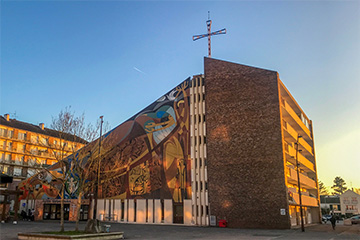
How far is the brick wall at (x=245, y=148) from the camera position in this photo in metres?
32.1

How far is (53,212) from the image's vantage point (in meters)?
43.2

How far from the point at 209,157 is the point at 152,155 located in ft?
24.3

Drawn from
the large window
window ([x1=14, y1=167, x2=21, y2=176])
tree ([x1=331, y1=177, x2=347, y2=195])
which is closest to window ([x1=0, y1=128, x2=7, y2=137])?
window ([x1=14, y1=167, x2=21, y2=176])

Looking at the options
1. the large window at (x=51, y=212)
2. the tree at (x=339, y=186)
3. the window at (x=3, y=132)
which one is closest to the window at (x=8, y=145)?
the window at (x=3, y=132)

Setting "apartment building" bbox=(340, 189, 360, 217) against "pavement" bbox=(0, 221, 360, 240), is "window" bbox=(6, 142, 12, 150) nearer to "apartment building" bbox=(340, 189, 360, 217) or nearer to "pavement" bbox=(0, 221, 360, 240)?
"pavement" bbox=(0, 221, 360, 240)

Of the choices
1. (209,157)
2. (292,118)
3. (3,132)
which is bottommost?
(209,157)

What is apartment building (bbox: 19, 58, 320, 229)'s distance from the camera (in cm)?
3278

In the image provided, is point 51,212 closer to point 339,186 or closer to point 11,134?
point 11,134

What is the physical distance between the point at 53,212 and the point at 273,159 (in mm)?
29275

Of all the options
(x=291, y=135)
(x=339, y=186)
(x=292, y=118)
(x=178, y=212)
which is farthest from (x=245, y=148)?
(x=339, y=186)

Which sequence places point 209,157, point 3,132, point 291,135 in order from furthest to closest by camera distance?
1. point 3,132
2. point 291,135
3. point 209,157

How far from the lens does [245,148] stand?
3419cm

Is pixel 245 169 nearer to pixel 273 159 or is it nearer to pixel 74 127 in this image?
pixel 273 159

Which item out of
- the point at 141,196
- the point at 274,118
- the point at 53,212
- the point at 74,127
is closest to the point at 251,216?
the point at 274,118
